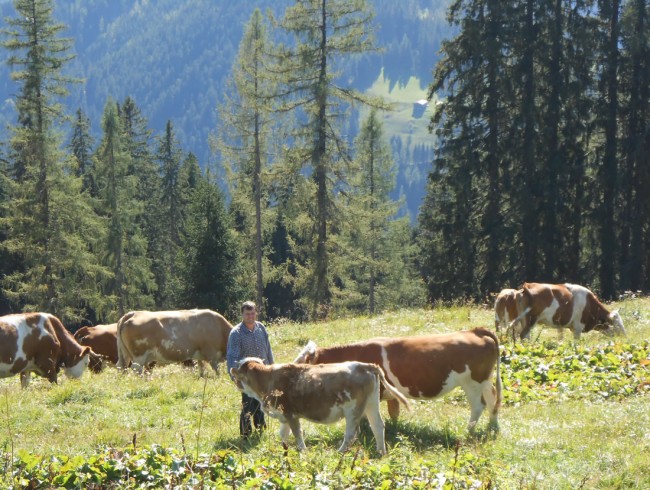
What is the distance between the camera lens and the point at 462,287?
30156 millimetres

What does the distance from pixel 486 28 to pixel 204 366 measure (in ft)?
67.8

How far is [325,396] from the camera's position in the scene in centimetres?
867

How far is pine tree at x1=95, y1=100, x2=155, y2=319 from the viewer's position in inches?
1688

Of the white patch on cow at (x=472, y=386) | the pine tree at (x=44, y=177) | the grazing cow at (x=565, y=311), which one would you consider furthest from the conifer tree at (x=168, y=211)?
the white patch on cow at (x=472, y=386)

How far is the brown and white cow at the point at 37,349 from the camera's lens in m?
13.9

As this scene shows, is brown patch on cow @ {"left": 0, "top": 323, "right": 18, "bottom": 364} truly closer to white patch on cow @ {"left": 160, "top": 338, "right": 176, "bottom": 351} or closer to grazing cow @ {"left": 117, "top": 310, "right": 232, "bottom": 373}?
grazing cow @ {"left": 117, "top": 310, "right": 232, "bottom": 373}

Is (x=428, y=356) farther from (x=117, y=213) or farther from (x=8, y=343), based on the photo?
(x=117, y=213)

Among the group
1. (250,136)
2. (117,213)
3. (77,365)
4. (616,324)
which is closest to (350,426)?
(77,365)

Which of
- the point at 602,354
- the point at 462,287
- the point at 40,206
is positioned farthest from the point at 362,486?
the point at 40,206

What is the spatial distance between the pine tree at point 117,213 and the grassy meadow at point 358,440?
29216 millimetres

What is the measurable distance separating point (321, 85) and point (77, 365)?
16.9 metres

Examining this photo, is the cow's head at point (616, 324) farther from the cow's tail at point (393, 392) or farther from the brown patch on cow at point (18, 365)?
the brown patch on cow at point (18, 365)

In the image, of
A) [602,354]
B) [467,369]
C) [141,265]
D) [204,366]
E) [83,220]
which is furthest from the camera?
[141,265]

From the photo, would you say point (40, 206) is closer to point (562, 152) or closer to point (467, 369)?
point (562, 152)
